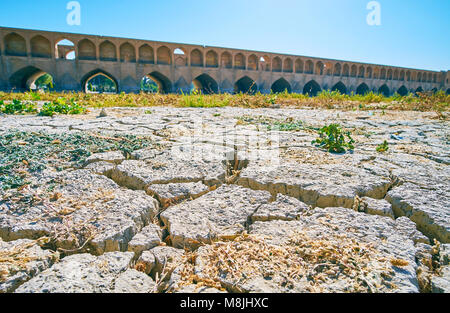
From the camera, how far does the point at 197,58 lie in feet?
66.6

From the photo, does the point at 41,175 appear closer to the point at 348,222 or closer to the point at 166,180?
the point at 166,180

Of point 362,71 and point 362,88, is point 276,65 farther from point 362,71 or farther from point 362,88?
point 362,88

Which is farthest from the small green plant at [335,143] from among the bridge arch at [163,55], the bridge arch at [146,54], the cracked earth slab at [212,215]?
the bridge arch at [163,55]

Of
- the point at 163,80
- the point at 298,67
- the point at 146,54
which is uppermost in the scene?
the point at 298,67

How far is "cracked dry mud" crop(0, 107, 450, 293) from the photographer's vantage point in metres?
0.90

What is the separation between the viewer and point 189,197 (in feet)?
4.92

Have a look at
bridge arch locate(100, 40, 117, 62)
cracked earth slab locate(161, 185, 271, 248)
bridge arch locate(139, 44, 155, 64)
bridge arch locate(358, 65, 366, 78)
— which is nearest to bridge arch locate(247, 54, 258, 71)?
bridge arch locate(139, 44, 155, 64)

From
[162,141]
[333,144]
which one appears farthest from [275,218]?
[162,141]

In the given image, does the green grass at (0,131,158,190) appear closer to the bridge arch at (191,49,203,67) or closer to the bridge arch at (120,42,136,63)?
the bridge arch at (120,42,136,63)

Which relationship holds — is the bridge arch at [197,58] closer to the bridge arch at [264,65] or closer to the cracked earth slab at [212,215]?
the bridge arch at [264,65]

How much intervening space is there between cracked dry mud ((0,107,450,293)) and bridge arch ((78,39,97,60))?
58.9 ft

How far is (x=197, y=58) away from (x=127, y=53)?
16.2 ft

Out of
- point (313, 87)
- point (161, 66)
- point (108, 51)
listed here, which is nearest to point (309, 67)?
point (313, 87)
